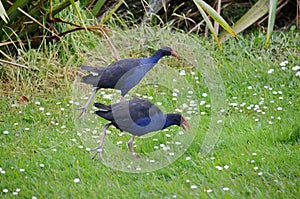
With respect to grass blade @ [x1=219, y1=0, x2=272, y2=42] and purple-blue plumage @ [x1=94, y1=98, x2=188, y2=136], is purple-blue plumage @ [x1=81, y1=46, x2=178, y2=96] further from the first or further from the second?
grass blade @ [x1=219, y1=0, x2=272, y2=42]

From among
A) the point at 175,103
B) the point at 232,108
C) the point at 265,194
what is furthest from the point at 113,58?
the point at 265,194

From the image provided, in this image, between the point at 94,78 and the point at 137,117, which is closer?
the point at 137,117

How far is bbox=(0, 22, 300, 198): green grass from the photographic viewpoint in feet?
13.9

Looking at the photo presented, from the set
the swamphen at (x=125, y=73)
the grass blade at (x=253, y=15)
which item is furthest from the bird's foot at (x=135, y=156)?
the grass blade at (x=253, y=15)

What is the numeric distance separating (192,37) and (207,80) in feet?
3.39

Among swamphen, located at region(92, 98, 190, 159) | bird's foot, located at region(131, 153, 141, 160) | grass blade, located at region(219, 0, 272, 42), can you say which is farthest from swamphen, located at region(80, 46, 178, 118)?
grass blade, located at region(219, 0, 272, 42)

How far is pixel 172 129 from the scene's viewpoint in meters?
5.30

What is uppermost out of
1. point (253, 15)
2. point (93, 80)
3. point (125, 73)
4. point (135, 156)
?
point (253, 15)

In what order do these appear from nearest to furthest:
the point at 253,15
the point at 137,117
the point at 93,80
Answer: the point at 137,117, the point at 93,80, the point at 253,15

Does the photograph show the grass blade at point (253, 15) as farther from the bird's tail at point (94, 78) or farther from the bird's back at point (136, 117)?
the bird's back at point (136, 117)

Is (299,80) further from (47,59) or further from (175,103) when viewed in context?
(47,59)

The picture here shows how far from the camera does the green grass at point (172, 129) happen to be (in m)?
4.25

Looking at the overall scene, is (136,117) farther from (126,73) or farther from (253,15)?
(253,15)

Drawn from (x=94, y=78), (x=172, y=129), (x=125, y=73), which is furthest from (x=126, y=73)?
(x=172, y=129)
